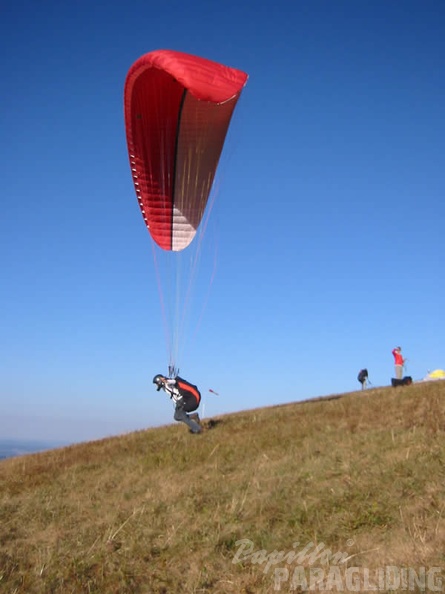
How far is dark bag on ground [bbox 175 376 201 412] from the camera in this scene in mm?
14453

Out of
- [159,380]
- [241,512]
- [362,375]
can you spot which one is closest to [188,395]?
[159,380]

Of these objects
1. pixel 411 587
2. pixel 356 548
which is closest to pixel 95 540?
pixel 356 548

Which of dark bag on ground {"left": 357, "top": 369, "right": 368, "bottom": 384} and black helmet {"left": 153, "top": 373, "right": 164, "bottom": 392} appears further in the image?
dark bag on ground {"left": 357, "top": 369, "right": 368, "bottom": 384}

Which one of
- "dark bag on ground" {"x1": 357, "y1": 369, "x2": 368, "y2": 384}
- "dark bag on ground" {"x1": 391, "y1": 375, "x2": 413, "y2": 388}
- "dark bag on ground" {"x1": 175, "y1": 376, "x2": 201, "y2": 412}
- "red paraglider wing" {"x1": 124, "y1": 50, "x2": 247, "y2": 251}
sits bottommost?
"dark bag on ground" {"x1": 175, "y1": 376, "x2": 201, "y2": 412}

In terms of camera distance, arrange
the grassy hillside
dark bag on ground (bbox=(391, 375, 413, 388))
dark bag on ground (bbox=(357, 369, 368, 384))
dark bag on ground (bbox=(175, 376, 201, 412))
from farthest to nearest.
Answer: dark bag on ground (bbox=(357, 369, 368, 384)), dark bag on ground (bbox=(391, 375, 413, 388)), dark bag on ground (bbox=(175, 376, 201, 412)), the grassy hillside

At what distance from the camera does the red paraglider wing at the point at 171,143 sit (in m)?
13.8

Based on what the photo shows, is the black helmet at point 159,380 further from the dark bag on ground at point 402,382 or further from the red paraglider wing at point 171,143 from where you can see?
the dark bag on ground at point 402,382

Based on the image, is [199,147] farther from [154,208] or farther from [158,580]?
[158,580]

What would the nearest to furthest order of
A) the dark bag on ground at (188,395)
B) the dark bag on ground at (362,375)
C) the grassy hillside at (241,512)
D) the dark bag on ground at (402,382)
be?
1. the grassy hillside at (241,512)
2. the dark bag on ground at (188,395)
3. the dark bag on ground at (402,382)
4. the dark bag on ground at (362,375)

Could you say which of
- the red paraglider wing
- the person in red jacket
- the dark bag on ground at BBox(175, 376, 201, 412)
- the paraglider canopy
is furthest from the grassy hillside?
the paraglider canopy

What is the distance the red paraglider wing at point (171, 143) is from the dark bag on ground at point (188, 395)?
13.7ft

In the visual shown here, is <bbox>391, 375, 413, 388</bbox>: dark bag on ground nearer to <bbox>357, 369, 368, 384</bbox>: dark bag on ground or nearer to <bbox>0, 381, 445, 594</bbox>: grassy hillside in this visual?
<bbox>357, 369, 368, 384</bbox>: dark bag on ground

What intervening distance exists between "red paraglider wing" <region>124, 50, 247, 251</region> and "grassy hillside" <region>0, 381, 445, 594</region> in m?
6.81

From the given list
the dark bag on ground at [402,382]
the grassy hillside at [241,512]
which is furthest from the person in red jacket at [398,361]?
the grassy hillside at [241,512]
